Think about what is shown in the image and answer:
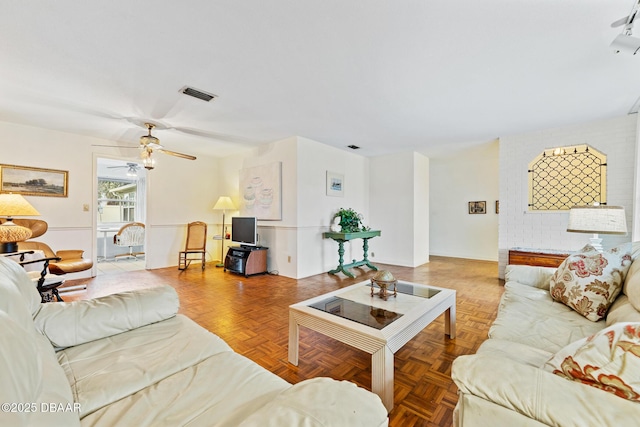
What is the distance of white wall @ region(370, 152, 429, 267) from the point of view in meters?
5.36

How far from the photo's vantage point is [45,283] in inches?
101

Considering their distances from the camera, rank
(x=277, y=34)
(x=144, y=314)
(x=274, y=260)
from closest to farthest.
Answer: (x=144, y=314) → (x=277, y=34) → (x=274, y=260)

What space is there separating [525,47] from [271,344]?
9.74ft

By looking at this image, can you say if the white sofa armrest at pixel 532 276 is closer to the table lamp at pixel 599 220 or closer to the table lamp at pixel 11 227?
the table lamp at pixel 599 220

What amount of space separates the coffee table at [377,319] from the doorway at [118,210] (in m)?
4.60

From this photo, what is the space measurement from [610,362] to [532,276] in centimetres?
184

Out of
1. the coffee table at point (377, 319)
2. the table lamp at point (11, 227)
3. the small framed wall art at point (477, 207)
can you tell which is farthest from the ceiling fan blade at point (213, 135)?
the small framed wall art at point (477, 207)

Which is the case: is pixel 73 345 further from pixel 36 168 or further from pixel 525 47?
pixel 36 168

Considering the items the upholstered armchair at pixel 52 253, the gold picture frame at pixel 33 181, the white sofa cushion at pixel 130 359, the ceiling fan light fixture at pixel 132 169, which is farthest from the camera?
the ceiling fan light fixture at pixel 132 169

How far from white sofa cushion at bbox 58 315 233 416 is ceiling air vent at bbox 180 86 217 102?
7.43 feet

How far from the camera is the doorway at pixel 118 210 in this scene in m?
5.78

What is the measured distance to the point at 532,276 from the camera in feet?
7.41

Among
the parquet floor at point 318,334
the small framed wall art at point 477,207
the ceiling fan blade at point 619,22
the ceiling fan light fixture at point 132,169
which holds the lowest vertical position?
the parquet floor at point 318,334

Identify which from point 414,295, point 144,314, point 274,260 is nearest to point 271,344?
point 144,314
